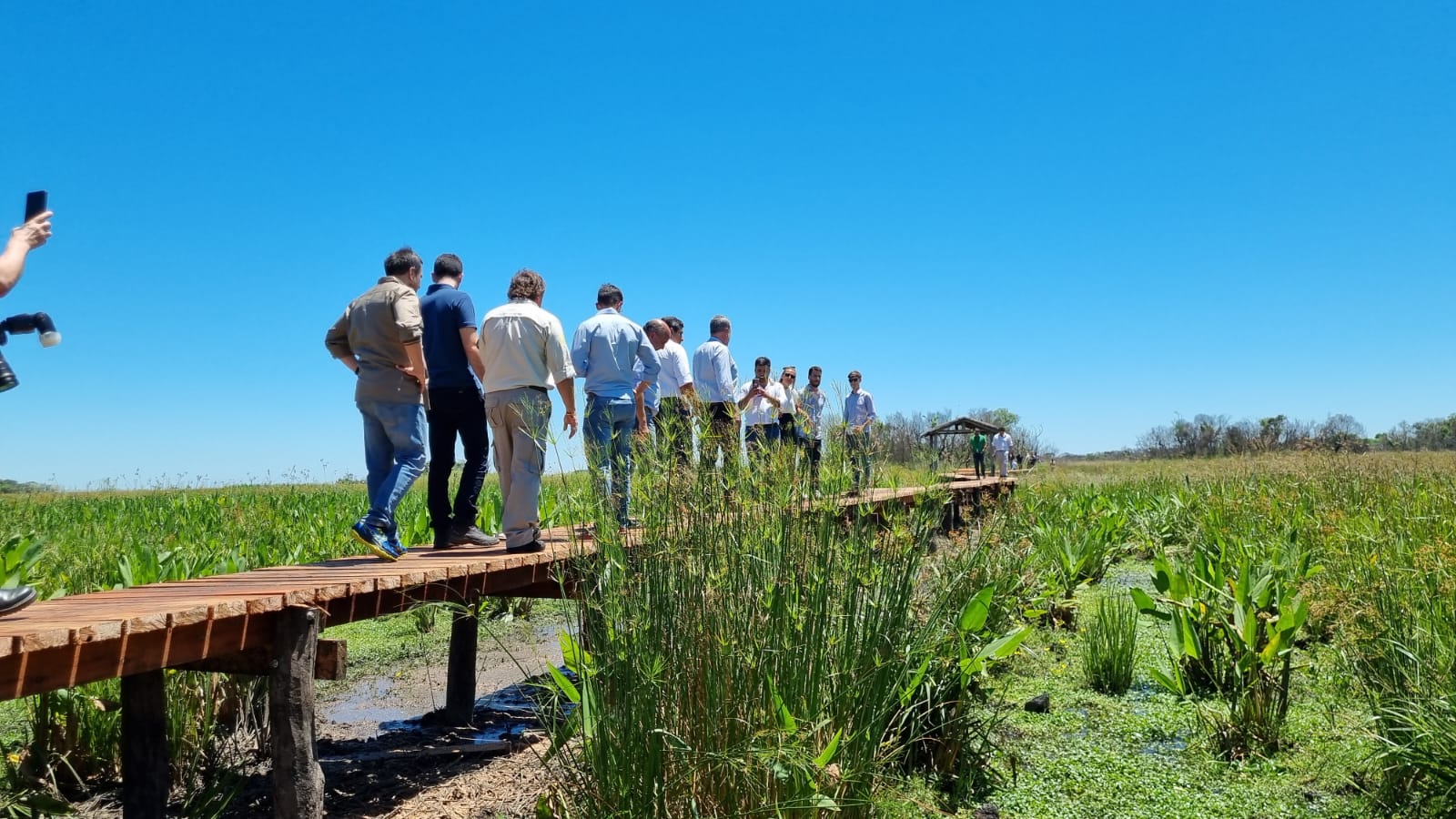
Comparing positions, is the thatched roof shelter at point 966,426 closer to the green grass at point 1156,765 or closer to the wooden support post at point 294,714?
the green grass at point 1156,765

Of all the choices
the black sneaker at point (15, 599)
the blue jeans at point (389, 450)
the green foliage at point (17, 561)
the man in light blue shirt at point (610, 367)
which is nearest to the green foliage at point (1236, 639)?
the man in light blue shirt at point (610, 367)

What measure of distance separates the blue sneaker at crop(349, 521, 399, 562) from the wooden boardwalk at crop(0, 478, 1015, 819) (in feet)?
0.29

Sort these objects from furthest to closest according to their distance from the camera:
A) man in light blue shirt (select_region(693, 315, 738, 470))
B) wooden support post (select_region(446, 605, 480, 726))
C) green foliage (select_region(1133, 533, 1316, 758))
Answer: man in light blue shirt (select_region(693, 315, 738, 470)), wooden support post (select_region(446, 605, 480, 726)), green foliage (select_region(1133, 533, 1316, 758))

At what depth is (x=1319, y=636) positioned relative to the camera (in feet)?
20.0

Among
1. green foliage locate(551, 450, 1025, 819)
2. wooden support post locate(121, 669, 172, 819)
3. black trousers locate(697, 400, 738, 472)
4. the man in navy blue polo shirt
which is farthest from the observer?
the man in navy blue polo shirt

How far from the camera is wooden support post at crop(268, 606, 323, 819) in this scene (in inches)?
147

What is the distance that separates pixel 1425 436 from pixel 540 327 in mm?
59064

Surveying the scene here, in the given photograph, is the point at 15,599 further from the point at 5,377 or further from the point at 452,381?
the point at 452,381

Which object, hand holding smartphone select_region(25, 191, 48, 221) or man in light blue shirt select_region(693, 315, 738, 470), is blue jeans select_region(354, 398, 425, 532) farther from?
man in light blue shirt select_region(693, 315, 738, 470)

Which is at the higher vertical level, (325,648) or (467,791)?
(325,648)

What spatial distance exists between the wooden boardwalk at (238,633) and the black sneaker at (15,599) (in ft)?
0.17

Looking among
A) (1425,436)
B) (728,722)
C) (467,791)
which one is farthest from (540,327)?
(1425,436)

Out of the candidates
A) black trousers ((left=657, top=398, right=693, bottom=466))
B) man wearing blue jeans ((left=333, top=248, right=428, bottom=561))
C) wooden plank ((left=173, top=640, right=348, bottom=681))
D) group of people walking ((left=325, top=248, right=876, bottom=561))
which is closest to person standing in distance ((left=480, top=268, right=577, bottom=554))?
group of people walking ((left=325, top=248, right=876, bottom=561))

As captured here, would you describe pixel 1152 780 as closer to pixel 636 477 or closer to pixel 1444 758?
pixel 1444 758
